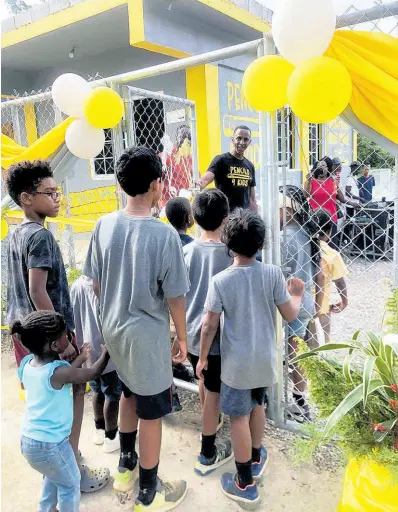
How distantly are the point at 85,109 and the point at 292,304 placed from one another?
1783 mm

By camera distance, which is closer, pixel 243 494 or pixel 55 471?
pixel 55 471

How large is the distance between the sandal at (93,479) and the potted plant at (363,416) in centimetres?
121

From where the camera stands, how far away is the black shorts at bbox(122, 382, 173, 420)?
77.6 inches

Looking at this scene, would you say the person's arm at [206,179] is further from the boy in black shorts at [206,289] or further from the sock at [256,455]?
the sock at [256,455]

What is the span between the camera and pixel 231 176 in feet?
12.2

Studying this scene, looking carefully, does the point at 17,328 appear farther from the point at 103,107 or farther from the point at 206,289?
the point at 103,107

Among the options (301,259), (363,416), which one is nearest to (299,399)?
(301,259)

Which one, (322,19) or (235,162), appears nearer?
(322,19)

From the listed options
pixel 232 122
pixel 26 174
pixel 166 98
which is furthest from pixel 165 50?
pixel 26 174

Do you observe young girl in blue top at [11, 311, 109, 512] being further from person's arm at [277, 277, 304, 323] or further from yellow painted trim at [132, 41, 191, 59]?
yellow painted trim at [132, 41, 191, 59]

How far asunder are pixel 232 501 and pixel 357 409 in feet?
3.20

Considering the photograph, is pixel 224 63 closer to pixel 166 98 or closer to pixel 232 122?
pixel 232 122

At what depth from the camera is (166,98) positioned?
4012 millimetres

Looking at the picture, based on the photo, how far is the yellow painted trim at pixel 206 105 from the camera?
6758 millimetres
